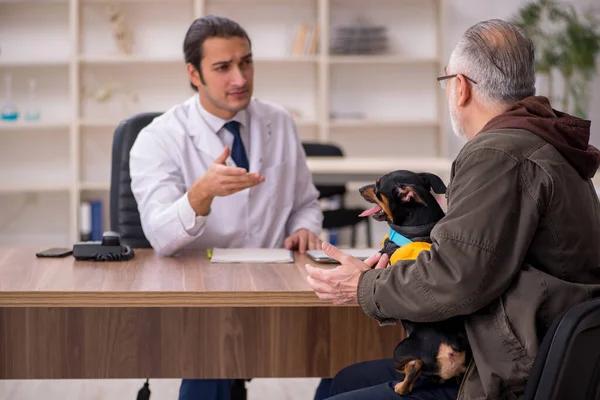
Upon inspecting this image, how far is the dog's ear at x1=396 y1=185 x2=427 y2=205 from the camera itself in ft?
4.97

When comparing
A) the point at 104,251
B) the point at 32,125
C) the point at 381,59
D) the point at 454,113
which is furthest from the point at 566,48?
the point at 454,113

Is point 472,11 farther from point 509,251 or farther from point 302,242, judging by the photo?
point 509,251

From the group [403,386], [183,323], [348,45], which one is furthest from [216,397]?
[348,45]

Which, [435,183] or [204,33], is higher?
[204,33]

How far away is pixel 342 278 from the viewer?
1515 mm

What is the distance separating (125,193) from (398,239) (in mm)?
1292

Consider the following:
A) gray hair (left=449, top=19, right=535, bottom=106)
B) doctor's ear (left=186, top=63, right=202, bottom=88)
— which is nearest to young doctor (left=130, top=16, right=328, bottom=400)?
doctor's ear (left=186, top=63, right=202, bottom=88)

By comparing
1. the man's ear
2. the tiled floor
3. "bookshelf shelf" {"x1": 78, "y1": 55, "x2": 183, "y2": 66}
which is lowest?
the tiled floor

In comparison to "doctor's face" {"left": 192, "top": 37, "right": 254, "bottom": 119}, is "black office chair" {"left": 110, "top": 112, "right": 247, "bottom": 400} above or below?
below

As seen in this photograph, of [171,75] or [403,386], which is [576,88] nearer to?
[171,75]

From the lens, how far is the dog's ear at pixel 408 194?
1516mm

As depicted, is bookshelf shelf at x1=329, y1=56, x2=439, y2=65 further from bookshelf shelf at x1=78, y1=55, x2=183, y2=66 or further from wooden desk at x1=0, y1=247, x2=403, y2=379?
wooden desk at x1=0, y1=247, x2=403, y2=379

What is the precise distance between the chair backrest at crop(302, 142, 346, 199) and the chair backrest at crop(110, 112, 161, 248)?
1.99 m

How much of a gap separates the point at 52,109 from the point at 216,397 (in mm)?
4648
